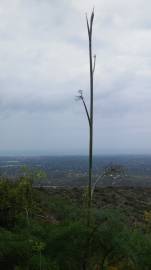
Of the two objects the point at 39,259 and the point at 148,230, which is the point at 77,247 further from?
the point at 148,230

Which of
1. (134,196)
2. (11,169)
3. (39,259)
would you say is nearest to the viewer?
(39,259)

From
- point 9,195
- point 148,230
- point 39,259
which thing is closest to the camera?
point 39,259

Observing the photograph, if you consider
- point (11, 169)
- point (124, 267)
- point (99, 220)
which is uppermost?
point (11, 169)

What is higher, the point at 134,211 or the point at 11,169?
the point at 11,169

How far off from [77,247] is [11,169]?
400 centimetres

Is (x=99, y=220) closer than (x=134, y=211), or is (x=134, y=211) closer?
(x=99, y=220)

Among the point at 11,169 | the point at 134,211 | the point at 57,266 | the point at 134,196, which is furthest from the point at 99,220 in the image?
the point at 134,196

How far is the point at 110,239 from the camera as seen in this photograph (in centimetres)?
761

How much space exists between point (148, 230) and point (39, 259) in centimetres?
347

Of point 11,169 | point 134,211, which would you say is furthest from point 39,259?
point 134,211

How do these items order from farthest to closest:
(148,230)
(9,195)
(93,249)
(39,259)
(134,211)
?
(134,211) → (148,230) → (9,195) → (93,249) → (39,259)

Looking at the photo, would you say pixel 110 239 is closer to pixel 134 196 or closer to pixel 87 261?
pixel 87 261

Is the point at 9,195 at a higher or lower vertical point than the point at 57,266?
higher

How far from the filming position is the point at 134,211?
14633mm
